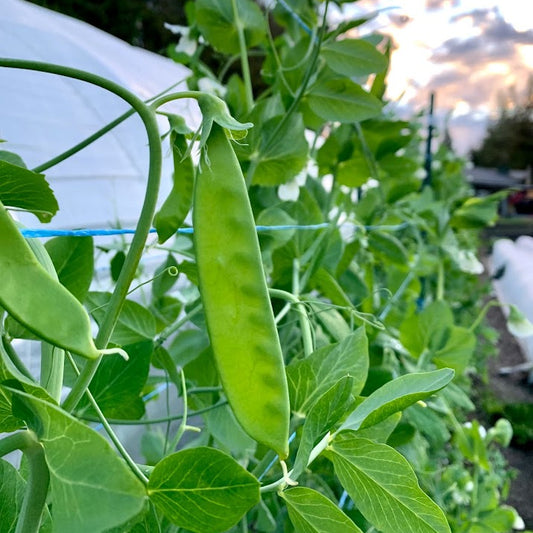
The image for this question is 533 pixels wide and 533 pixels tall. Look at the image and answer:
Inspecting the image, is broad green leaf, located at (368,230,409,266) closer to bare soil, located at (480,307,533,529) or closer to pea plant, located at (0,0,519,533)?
pea plant, located at (0,0,519,533)

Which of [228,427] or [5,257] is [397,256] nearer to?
[228,427]

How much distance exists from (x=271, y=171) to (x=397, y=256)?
13.4 inches

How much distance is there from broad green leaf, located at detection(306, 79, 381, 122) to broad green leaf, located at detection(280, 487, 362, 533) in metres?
0.31

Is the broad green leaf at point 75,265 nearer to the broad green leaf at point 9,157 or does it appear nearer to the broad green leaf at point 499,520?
the broad green leaf at point 9,157

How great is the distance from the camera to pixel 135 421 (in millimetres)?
347

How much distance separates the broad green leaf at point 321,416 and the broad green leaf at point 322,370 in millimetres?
72

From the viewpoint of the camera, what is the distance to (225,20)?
635 millimetres

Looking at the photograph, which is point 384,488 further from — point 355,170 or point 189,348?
point 355,170

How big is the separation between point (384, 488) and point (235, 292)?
4.2 inches

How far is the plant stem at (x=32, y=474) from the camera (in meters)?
0.18

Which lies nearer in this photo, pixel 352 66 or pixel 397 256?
pixel 352 66

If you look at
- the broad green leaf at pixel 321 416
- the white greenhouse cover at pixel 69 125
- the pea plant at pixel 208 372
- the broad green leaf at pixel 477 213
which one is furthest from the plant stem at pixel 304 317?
the broad green leaf at pixel 477 213

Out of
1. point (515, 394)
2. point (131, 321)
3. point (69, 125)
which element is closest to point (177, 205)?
Result: point (131, 321)

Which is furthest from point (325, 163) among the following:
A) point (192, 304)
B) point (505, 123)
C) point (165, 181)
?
point (505, 123)
